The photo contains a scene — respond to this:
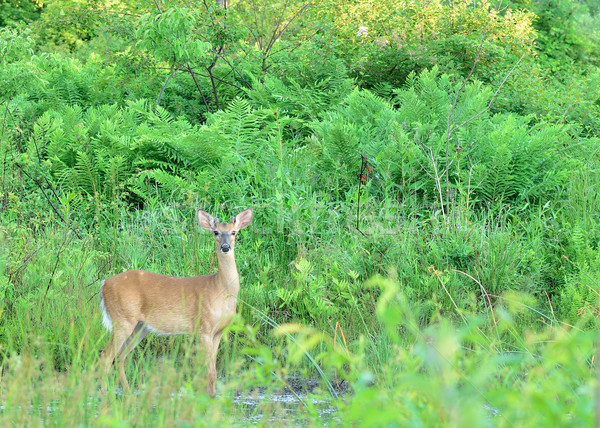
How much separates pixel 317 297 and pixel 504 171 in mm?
→ 3039

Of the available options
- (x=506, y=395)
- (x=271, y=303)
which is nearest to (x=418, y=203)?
(x=271, y=303)

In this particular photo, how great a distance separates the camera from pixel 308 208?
6.63 m

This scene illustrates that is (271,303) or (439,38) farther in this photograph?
(439,38)

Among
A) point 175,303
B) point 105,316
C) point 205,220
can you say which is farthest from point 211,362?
point 205,220

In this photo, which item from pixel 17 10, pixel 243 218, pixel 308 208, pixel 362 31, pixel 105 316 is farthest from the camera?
pixel 17 10

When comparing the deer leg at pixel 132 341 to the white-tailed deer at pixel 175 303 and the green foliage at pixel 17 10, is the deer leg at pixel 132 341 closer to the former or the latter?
the white-tailed deer at pixel 175 303

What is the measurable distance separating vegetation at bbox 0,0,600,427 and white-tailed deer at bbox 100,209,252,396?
166 millimetres

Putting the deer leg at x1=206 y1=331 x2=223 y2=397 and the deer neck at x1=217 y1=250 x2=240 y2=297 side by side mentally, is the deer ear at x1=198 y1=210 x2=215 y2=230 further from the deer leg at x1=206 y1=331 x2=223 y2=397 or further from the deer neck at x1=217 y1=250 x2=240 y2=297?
the deer leg at x1=206 y1=331 x2=223 y2=397

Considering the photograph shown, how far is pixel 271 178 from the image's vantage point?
7383 mm

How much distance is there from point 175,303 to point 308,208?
86.1 inches

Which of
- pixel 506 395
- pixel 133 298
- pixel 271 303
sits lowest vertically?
pixel 271 303

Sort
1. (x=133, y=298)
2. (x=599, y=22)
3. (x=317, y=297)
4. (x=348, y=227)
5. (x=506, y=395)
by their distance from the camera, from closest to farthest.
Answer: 1. (x=506, y=395)
2. (x=133, y=298)
3. (x=317, y=297)
4. (x=348, y=227)
5. (x=599, y=22)

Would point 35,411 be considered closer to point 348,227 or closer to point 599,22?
point 348,227

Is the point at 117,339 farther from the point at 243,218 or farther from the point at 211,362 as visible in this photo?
the point at 243,218
